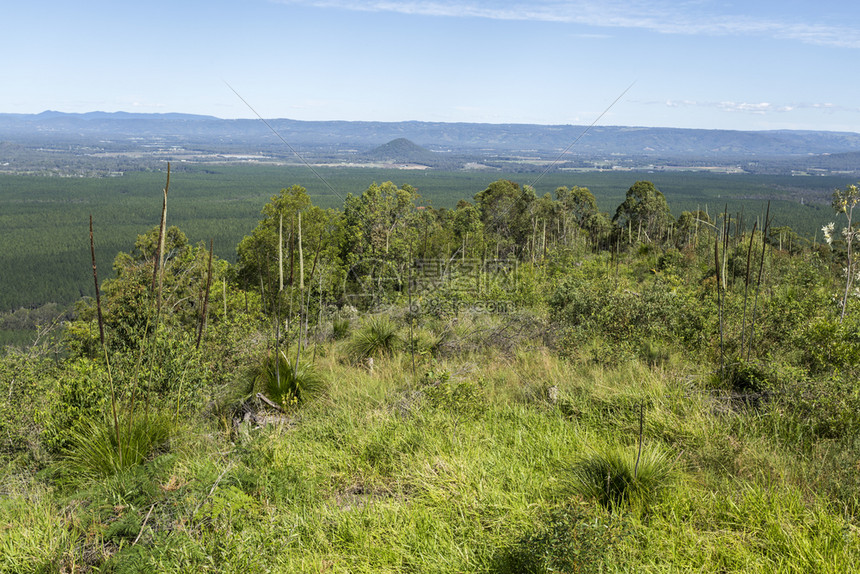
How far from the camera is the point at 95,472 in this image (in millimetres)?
4332

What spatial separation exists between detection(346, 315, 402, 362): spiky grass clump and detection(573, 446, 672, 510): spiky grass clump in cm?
481

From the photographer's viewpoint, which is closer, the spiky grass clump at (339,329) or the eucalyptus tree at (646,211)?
the spiky grass clump at (339,329)

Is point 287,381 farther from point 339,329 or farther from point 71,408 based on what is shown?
point 339,329

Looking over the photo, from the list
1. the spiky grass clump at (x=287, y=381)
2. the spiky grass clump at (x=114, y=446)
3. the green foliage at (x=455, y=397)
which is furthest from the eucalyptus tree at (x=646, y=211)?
the spiky grass clump at (x=114, y=446)

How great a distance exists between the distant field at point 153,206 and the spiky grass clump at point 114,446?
61.5m

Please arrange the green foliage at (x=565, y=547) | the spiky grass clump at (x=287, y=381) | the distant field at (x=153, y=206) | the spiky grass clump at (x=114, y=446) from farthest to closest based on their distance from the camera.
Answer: the distant field at (x=153, y=206) < the spiky grass clump at (x=287, y=381) < the spiky grass clump at (x=114, y=446) < the green foliage at (x=565, y=547)

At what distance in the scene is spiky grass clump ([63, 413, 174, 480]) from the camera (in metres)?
4.32

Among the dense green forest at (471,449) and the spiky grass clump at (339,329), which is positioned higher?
the dense green forest at (471,449)

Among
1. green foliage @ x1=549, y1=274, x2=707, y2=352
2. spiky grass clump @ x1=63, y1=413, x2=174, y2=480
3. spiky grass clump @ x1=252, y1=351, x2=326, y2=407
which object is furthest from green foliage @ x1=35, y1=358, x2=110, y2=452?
green foliage @ x1=549, y1=274, x2=707, y2=352

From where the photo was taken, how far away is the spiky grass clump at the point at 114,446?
4.32m

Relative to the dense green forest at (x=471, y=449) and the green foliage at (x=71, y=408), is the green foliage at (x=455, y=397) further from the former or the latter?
A: the green foliage at (x=71, y=408)

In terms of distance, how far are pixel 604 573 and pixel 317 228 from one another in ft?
91.8

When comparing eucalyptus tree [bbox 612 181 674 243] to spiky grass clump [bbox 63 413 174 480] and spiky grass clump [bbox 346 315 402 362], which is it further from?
spiky grass clump [bbox 63 413 174 480]

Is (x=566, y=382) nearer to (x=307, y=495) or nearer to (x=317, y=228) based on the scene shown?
(x=307, y=495)
